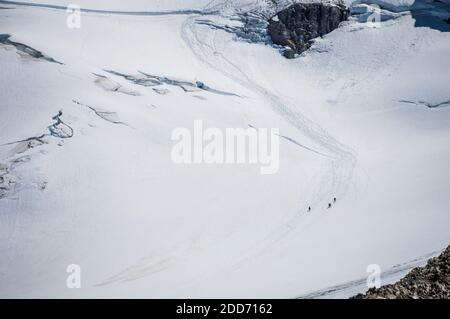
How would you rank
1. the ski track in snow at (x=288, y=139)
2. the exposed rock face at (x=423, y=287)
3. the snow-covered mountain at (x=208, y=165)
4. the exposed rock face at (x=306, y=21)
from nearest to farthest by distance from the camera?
the exposed rock face at (x=423, y=287) < the snow-covered mountain at (x=208, y=165) < the ski track in snow at (x=288, y=139) < the exposed rock face at (x=306, y=21)

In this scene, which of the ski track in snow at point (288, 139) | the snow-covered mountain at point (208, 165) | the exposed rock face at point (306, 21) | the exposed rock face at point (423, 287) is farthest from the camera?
the exposed rock face at point (306, 21)

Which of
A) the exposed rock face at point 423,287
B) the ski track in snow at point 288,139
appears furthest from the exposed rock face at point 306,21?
the exposed rock face at point 423,287

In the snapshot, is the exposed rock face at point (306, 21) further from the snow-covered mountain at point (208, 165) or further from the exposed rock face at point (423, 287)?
the exposed rock face at point (423, 287)

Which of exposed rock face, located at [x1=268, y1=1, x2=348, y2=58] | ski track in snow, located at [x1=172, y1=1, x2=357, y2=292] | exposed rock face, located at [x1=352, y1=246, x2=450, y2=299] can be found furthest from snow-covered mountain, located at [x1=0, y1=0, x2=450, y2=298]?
exposed rock face, located at [x1=352, y1=246, x2=450, y2=299]

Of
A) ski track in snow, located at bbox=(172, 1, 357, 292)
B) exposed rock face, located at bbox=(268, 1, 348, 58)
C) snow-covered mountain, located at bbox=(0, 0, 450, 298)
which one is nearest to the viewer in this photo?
snow-covered mountain, located at bbox=(0, 0, 450, 298)

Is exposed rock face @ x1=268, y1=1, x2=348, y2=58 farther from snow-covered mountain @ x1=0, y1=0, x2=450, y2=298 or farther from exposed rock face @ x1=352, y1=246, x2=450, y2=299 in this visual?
exposed rock face @ x1=352, y1=246, x2=450, y2=299

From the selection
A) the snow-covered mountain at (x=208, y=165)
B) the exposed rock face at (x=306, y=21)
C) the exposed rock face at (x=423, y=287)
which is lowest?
the exposed rock face at (x=423, y=287)
